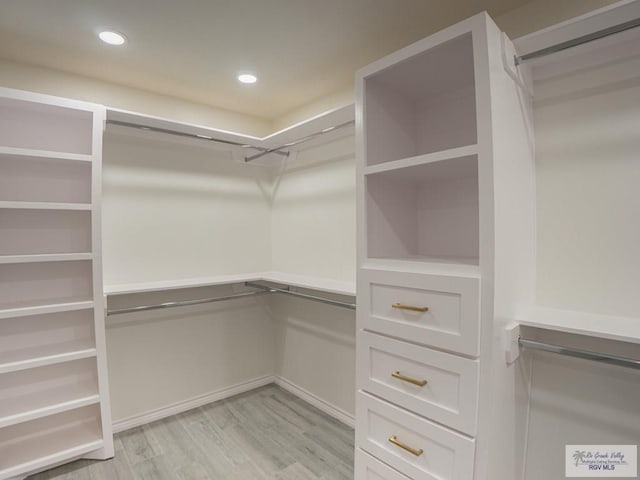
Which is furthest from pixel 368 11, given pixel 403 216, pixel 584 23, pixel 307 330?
pixel 307 330

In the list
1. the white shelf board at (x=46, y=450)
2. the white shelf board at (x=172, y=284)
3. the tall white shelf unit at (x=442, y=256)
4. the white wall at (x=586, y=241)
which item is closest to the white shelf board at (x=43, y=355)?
the white shelf board at (x=172, y=284)

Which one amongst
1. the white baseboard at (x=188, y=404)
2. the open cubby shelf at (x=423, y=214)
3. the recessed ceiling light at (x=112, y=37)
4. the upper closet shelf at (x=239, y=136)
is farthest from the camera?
the white baseboard at (x=188, y=404)

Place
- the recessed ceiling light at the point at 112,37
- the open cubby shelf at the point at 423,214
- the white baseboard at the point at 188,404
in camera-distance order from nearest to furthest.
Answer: the open cubby shelf at the point at 423,214 < the recessed ceiling light at the point at 112,37 < the white baseboard at the point at 188,404

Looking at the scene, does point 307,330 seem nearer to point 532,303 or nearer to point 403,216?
point 403,216

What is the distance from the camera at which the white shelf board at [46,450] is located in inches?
75.1

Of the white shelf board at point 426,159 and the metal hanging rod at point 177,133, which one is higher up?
the metal hanging rod at point 177,133

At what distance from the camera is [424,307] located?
1329 mm

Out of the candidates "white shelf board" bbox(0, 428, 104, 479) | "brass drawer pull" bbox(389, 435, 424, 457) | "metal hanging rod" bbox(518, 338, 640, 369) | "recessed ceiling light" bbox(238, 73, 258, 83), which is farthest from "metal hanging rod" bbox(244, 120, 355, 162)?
"white shelf board" bbox(0, 428, 104, 479)

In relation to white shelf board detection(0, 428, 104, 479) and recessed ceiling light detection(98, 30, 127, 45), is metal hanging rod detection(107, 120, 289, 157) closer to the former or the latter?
recessed ceiling light detection(98, 30, 127, 45)

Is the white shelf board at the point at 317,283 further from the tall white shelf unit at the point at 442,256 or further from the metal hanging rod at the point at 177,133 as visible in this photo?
the metal hanging rod at the point at 177,133

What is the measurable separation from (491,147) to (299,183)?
1.88 metres

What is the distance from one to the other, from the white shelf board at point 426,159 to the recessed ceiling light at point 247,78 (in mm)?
1261

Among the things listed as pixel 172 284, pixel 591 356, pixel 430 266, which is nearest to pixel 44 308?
pixel 172 284

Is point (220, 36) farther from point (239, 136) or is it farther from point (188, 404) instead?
point (188, 404)
